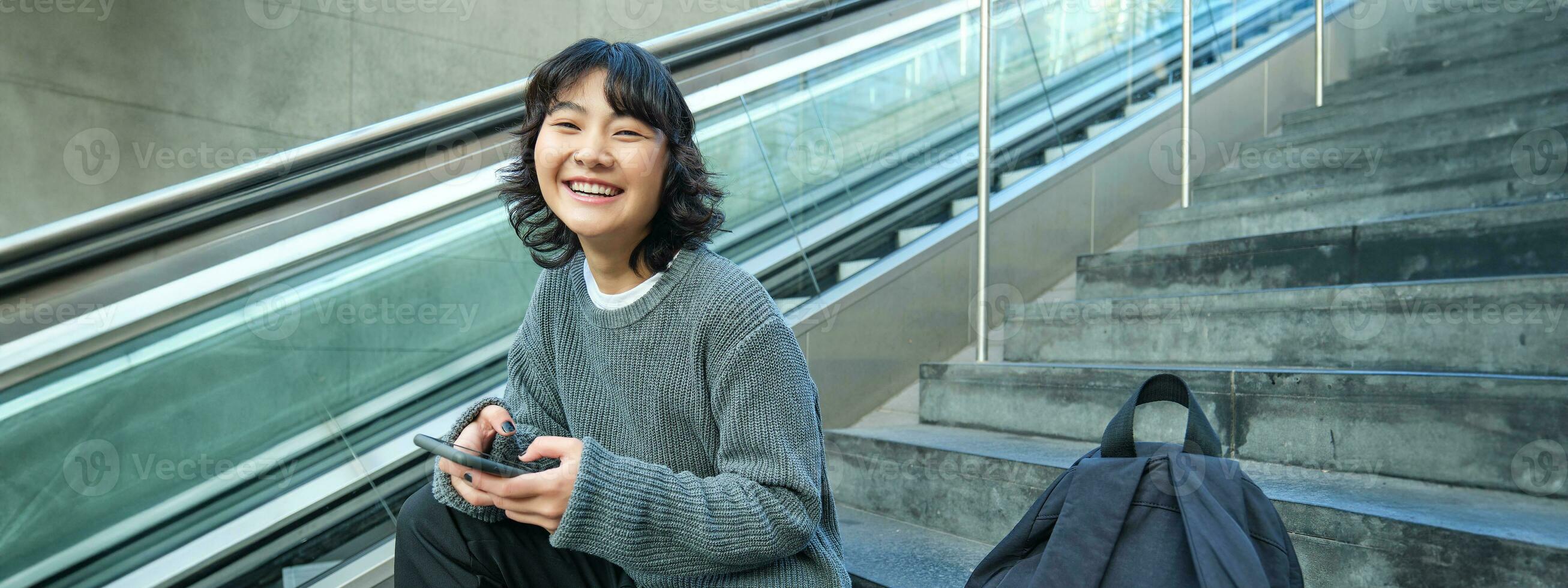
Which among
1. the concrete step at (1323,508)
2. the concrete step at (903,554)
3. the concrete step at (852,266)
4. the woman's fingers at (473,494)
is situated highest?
the concrete step at (852,266)

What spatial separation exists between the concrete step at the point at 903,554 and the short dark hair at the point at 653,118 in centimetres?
63

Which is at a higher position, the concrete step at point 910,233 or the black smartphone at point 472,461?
the concrete step at point 910,233

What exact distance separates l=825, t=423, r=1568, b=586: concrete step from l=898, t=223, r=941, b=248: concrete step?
0.96m

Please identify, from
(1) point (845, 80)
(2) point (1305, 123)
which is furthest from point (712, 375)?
(2) point (1305, 123)

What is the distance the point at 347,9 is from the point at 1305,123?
3.97 m

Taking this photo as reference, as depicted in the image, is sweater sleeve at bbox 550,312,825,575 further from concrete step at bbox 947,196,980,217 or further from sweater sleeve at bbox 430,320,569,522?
concrete step at bbox 947,196,980,217

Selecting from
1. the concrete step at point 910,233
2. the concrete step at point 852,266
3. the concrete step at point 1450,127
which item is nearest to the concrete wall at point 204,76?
the concrete step at point 852,266

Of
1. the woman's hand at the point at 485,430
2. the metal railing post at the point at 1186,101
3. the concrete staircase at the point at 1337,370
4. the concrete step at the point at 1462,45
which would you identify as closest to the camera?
the woman's hand at the point at 485,430

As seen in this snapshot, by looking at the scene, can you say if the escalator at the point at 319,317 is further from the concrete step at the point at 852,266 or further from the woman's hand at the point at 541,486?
the woman's hand at the point at 541,486

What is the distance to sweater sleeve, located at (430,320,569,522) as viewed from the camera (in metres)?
1.10

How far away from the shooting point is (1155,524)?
3.02 feet

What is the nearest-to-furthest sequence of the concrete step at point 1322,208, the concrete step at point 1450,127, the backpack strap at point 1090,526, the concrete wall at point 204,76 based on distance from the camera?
the backpack strap at point 1090,526 → the concrete step at point 1322,208 → the concrete step at point 1450,127 → the concrete wall at point 204,76

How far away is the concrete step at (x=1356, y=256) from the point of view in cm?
193

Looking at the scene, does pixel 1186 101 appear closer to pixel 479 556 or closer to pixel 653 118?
pixel 653 118
